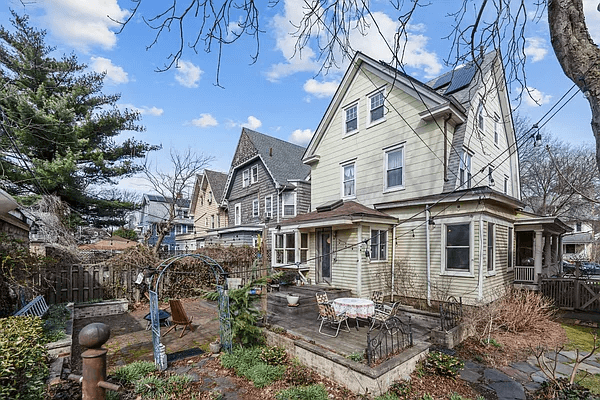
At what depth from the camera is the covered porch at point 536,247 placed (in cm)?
1154

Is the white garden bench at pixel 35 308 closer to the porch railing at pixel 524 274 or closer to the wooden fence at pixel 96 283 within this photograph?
the wooden fence at pixel 96 283

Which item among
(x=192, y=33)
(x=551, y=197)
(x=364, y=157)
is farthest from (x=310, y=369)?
(x=551, y=197)

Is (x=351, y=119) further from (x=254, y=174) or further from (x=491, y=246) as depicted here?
(x=254, y=174)

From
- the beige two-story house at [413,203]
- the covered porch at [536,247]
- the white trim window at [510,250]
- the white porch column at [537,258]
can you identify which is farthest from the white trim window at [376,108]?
the white porch column at [537,258]

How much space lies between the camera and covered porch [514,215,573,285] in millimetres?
11539

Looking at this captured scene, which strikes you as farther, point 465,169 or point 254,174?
point 254,174

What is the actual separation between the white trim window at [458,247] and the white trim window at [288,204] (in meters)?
11.4

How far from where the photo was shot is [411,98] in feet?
39.3

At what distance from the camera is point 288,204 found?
2044 cm

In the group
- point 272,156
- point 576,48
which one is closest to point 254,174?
point 272,156

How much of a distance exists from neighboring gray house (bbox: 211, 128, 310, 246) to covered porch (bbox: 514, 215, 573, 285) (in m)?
12.1

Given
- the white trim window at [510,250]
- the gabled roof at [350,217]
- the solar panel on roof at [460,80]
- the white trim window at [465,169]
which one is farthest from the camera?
the solar panel on roof at [460,80]

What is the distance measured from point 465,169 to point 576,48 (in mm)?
9485

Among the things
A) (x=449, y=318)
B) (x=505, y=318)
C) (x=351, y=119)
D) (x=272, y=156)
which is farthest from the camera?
(x=272, y=156)
